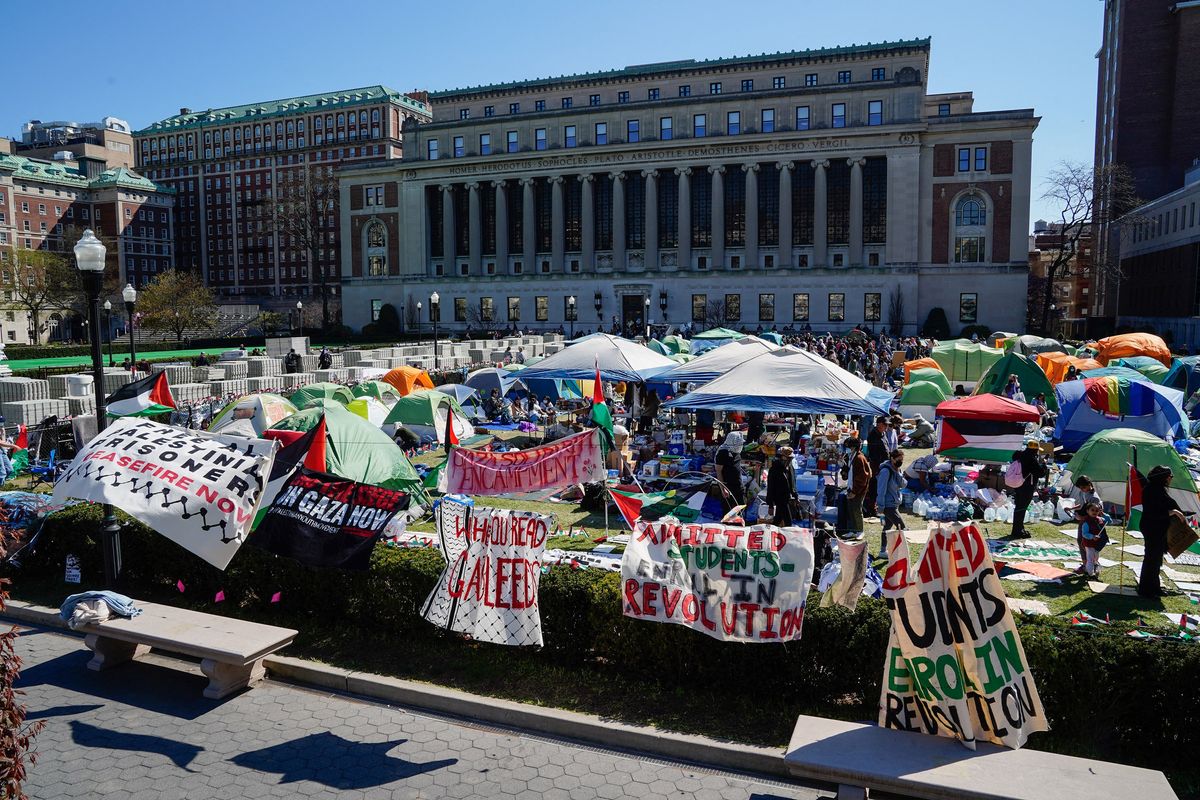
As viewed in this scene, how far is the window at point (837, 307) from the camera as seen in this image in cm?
7512

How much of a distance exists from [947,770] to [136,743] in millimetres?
7584

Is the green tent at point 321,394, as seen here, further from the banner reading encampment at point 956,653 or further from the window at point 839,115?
the window at point 839,115

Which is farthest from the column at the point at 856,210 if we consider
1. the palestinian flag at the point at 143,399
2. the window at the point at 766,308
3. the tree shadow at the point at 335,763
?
the tree shadow at the point at 335,763

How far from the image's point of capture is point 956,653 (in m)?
7.38

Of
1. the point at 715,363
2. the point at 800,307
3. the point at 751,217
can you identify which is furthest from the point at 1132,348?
the point at 751,217

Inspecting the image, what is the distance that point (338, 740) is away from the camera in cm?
873

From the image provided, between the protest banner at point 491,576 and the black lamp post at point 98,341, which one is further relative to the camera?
the black lamp post at point 98,341

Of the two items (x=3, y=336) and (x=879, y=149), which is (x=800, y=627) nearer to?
(x=879, y=149)

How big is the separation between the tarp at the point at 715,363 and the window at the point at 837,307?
54872mm

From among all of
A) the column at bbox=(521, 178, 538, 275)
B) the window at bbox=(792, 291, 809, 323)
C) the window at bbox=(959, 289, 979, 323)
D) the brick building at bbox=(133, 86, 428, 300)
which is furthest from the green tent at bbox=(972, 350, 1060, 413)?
the brick building at bbox=(133, 86, 428, 300)

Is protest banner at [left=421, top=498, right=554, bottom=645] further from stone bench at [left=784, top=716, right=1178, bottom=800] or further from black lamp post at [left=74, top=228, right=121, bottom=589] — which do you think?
black lamp post at [left=74, top=228, right=121, bottom=589]

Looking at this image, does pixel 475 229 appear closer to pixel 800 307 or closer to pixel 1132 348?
pixel 800 307

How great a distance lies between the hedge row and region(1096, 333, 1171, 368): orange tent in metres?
30.0

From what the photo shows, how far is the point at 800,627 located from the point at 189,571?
854 centimetres
